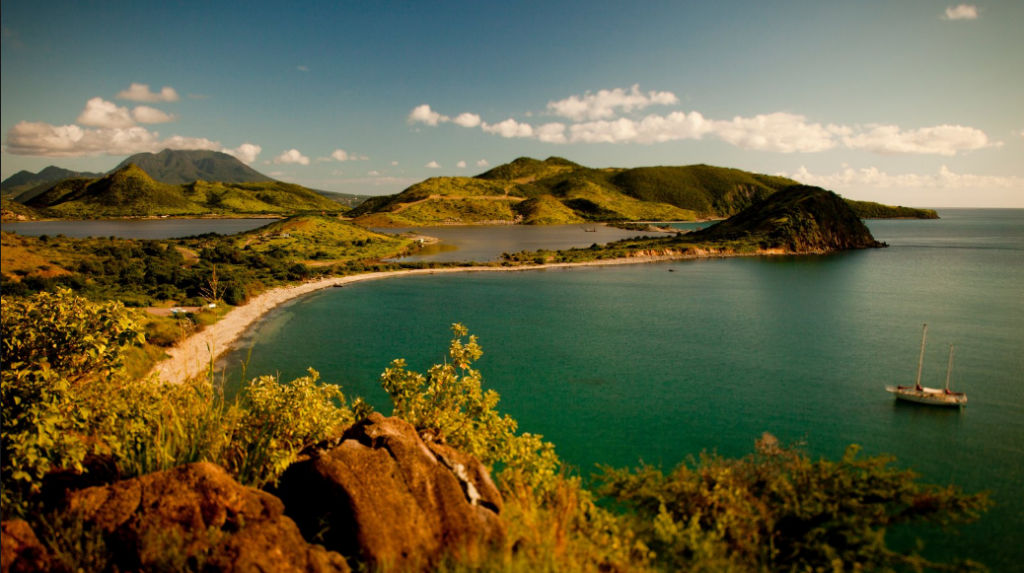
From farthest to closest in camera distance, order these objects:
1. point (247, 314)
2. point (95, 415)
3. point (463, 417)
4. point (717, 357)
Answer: point (247, 314) → point (717, 357) → point (463, 417) → point (95, 415)

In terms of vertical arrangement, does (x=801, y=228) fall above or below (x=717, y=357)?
above

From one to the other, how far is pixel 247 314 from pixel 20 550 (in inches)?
2534

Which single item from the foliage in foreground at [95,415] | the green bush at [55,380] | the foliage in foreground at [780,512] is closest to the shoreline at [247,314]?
the foliage in foreground at [95,415]

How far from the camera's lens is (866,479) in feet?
63.4

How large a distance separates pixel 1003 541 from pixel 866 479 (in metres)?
8.49

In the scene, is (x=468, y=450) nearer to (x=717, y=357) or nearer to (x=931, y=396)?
(x=931, y=396)

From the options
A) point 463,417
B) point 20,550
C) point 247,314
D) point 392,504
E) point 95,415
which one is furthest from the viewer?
point 247,314

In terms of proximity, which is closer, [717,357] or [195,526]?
[195,526]

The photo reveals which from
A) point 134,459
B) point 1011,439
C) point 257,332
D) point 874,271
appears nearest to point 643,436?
point 1011,439

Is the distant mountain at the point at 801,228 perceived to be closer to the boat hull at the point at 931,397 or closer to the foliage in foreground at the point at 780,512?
the boat hull at the point at 931,397

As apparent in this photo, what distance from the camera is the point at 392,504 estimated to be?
447 inches

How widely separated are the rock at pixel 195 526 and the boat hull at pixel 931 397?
4287 centimetres

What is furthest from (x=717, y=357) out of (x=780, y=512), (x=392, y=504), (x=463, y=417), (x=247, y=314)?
(x=247, y=314)

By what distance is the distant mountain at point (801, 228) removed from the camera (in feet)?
500
